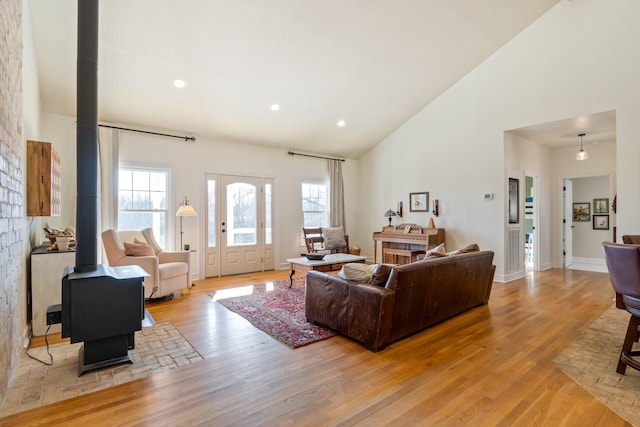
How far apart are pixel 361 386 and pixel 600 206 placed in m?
7.42

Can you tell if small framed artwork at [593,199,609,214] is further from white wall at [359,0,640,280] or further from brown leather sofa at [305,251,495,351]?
brown leather sofa at [305,251,495,351]

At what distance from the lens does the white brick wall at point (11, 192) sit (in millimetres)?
1991

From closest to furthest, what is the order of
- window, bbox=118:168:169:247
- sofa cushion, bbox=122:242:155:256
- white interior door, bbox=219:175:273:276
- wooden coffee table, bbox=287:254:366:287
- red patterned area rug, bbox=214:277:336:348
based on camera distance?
red patterned area rug, bbox=214:277:336:348, sofa cushion, bbox=122:242:155:256, wooden coffee table, bbox=287:254:366:287, window, bbox=118:168:169:247, white interior door, bbox=219:175:273:276

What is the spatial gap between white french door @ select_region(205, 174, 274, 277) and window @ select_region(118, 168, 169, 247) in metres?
0.77

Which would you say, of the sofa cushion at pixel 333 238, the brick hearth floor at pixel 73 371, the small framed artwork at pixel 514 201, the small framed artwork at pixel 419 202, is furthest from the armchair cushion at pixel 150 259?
the small framed artwork at pixel 514 201

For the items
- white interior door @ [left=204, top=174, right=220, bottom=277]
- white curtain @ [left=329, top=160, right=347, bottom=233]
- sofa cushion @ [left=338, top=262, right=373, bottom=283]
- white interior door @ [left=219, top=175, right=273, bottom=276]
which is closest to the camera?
sofa cushion @ [left=338, top=262, right=373, bottom=283]

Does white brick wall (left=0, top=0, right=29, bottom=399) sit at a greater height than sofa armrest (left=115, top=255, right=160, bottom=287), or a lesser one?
greater

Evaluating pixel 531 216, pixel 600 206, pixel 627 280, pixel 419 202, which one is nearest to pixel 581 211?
pixel 600 206

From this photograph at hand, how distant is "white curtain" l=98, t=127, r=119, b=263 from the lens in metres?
4.65

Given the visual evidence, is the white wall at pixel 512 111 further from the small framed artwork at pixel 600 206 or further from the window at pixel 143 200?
the window at pixel 143 200

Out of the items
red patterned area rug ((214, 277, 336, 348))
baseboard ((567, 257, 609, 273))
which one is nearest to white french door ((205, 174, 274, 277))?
red patterned area rug ((214, 277, 336, 348))

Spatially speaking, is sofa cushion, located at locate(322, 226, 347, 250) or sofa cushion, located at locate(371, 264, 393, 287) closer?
sofa cushion, located at locate(371, 264, 393, 287)

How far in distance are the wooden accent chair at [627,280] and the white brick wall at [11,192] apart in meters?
3.98

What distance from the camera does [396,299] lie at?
2.74 meters
